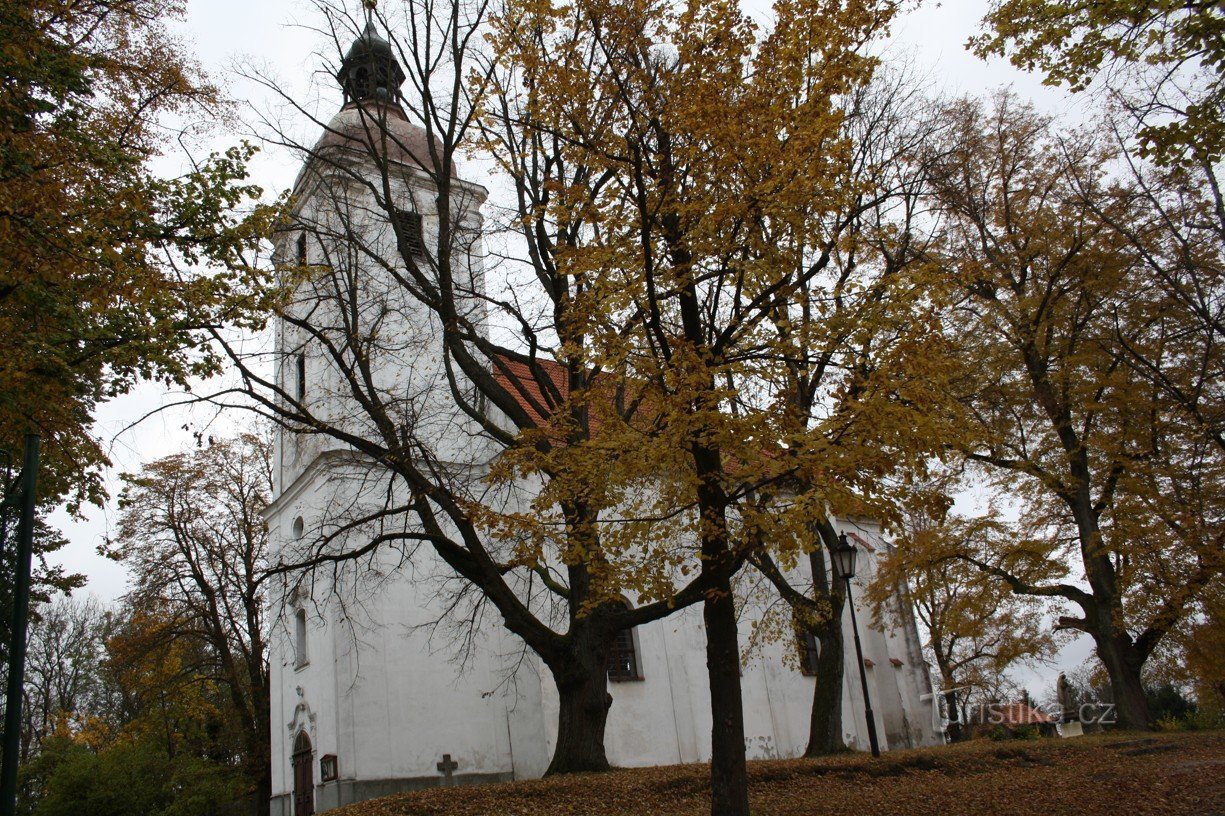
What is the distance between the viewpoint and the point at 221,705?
114 feet

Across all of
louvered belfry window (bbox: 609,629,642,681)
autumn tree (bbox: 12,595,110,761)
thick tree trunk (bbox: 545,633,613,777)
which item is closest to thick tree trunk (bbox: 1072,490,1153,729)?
louvered belfry window (bbox: 609,629,642,681)

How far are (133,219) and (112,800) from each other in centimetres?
1656

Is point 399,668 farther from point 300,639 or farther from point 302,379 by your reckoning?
point 302,379

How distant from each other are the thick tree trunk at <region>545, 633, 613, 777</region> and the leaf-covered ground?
Answer: 62 cm

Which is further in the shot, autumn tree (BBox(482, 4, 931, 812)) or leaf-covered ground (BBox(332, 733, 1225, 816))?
leaf-covered ground (BBox(332, 733, 1225, 816))

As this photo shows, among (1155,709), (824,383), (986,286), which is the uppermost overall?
(986,286)

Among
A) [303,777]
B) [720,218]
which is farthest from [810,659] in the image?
[720,218]

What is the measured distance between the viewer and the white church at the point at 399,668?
1927cm

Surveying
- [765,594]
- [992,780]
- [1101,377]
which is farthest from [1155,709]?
[992,780]

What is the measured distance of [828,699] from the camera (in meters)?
18.0

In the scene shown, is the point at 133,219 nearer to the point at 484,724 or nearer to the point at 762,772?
the point at 762,772

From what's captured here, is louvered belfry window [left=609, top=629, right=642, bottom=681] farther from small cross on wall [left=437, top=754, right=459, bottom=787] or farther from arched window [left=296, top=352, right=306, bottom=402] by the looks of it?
arched window [left=296, top=352, right=306, bottom=402]

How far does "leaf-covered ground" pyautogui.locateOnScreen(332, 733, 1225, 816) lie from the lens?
10445 millimetres

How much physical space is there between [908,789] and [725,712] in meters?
4.62
